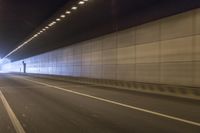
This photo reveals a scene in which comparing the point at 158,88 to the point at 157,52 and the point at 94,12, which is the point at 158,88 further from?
the point at 94,12

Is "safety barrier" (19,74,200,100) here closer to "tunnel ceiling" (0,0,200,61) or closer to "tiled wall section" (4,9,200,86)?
"tiled wall section" (4,9,200,86)

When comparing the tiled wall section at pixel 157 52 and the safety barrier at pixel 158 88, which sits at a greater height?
the tiled wall section at pixel 157 52

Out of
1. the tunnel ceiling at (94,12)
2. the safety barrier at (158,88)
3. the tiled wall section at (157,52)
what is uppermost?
the tunnel ceiling at (94,12)

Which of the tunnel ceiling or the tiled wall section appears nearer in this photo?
the tiled wall section

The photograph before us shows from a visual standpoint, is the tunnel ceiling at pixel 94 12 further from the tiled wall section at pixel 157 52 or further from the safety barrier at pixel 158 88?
the safety barrier at pixel 158 88

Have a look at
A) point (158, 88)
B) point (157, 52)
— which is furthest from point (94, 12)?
point (158, 88)

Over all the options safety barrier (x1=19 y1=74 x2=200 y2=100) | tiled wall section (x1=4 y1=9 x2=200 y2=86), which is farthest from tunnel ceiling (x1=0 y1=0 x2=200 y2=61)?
safety barrier (x1=19 y1=74 x2=200 y2=100)

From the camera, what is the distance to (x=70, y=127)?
11055 mm

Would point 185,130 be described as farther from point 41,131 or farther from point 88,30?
point 88,30

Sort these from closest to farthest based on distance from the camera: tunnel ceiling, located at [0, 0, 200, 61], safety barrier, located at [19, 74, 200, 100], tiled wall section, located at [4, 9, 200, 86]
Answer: safety barrier, located at [19, 74, 200, 100] < tiled wall section, located at [4, 9, 200, 86] < tunnel ceiling, located at [0, 0, 200, 61]

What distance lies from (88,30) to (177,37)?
1893 cm

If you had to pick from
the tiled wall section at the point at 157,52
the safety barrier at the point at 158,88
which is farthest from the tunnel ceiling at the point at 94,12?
the safety barrier at the point at 158,88

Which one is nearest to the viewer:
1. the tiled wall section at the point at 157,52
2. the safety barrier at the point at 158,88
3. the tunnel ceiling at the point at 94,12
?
the safety barrier at the point at 158,88

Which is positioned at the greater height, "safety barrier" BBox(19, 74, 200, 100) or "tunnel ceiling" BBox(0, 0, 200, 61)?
"tunnel ceiling" BBox(0, 0, 200, 61)
